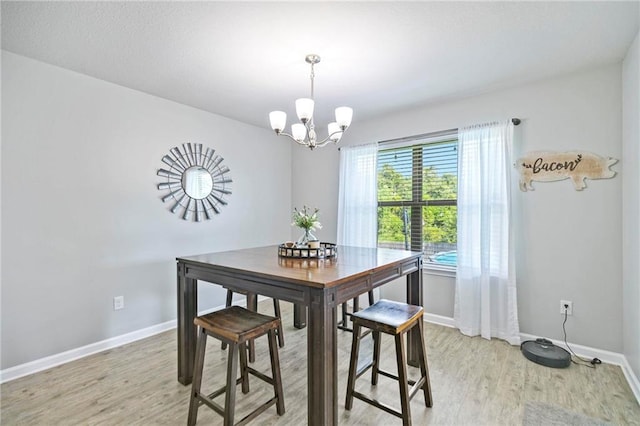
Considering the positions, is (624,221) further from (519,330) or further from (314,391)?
(314,391)

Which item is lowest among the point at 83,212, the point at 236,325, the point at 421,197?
the point at 236,325

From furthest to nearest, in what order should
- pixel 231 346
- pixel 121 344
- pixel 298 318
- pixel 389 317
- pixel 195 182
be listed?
pixel 195 182, pixel 298 318, pixel 121 344, pixel 389 317, pixel 231 346

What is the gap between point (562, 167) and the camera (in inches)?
104

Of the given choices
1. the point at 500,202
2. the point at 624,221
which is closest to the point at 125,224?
the point at 500,202

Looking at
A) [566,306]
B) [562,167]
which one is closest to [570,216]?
[562,167]

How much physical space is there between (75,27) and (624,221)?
415cm

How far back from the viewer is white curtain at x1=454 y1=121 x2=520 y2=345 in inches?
111

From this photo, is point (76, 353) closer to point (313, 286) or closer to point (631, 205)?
point (313, 286)

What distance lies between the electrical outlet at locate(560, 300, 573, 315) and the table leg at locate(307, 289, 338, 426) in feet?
7.75

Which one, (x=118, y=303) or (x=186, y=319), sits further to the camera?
(x=118, y=303)

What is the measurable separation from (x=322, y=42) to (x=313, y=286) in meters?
1.64

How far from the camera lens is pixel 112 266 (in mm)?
2766

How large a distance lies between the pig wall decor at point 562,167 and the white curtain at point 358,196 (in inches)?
60.0

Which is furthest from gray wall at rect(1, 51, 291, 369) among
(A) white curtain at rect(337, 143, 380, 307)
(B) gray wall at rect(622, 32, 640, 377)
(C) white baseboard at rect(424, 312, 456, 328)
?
(B) gray wall at rect(622, 32, 640, 377)
